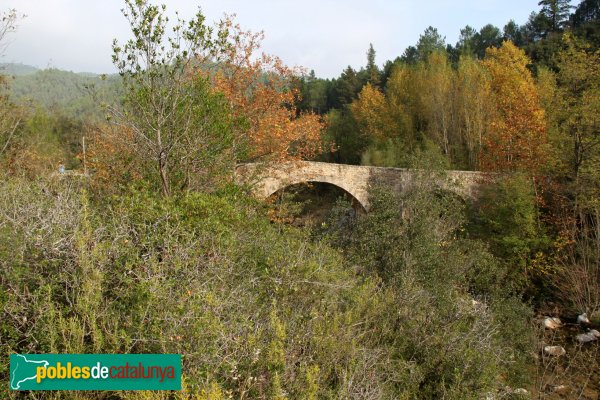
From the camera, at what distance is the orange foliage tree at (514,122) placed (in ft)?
55.6

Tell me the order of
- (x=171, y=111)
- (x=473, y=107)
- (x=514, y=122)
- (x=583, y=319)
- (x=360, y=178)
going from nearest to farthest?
1. (x=171, y=111)
2. (x=583, y=319)
3. (x=514, y=122)
4. (x=360, y=178)
5. (x=473, y=107)

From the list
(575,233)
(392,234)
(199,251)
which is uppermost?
(199,251)

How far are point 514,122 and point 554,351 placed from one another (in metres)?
10.9

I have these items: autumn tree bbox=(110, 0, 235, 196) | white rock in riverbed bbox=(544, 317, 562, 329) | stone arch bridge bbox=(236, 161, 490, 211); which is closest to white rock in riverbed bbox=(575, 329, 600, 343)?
white rock in riverbed bbox=(544, 317, 562, 329)

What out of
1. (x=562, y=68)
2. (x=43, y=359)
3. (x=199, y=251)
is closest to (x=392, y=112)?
(x=562, y=68)

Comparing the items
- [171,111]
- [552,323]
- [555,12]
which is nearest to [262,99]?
[171,111]

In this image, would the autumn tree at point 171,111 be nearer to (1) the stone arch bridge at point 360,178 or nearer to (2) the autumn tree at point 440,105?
(1) the stone arch bridge at point 360,178

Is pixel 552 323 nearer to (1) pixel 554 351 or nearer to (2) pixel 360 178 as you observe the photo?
(1) pixel 554 351

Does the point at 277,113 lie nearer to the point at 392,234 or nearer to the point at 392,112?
the point at 392,234

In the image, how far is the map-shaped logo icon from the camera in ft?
10.5

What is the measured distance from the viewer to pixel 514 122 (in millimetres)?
18125

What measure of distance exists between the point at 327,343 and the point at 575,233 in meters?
14.3

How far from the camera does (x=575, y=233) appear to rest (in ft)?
48.7

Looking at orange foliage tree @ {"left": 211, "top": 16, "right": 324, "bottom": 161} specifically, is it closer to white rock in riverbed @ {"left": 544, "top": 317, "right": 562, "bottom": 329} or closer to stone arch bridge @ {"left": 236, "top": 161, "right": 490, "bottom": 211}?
stone arch bridge @ {"left": 236, "top": 161, "right": 490, "bottom": 211}
